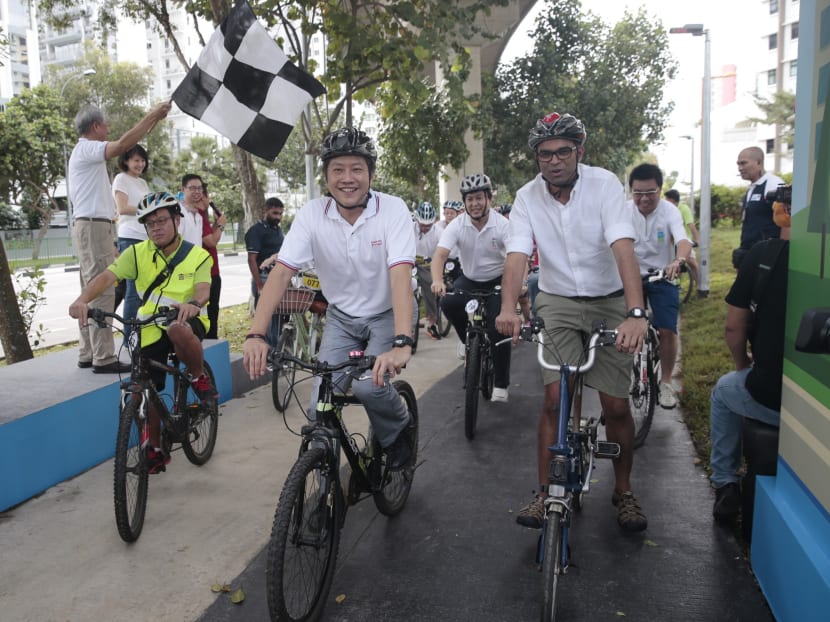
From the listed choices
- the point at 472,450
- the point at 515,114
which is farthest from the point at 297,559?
the point at 515,114

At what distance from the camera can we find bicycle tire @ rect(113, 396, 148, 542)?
3.67 meters

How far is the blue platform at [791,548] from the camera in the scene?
249cm

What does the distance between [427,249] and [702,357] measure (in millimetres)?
4215

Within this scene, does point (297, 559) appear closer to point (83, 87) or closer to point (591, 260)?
point (591, 260)

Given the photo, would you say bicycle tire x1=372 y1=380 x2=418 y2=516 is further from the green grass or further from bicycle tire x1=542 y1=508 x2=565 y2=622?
the green grass

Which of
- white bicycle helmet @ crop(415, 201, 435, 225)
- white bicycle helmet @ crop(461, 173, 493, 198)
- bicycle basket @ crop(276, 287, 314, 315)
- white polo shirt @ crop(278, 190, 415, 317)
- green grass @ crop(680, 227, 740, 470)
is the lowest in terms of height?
green grass @ crop(680, 227, 740, 470)

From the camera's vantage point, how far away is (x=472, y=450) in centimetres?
539

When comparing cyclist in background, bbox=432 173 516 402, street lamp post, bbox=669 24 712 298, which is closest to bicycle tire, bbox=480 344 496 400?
cyclist in background, bbox=432 173 516 402

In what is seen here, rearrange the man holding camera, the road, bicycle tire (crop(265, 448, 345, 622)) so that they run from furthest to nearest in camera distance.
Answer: the road
the man holding camera
bicycle tire (crop(265, 448, 345, 622))

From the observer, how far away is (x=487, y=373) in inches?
258

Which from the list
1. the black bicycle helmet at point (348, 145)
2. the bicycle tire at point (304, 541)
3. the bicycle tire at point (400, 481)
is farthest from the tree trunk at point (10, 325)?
the bicycle tire at point (304, 541)

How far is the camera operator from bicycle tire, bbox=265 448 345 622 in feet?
6.85

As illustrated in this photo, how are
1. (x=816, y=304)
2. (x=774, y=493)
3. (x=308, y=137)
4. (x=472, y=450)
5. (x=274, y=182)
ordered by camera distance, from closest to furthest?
(x=816, y=304)
(x=774, y=493)
(x=472, y=450)
(x=308, y=137)
(x=274, y=182)

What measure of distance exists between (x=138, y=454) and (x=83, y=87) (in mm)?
42724
